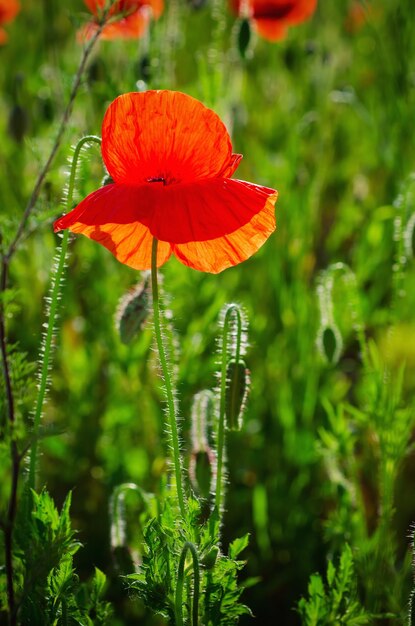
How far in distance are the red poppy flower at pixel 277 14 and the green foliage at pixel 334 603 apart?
1.87 m

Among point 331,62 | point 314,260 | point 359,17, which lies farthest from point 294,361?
point 359,17

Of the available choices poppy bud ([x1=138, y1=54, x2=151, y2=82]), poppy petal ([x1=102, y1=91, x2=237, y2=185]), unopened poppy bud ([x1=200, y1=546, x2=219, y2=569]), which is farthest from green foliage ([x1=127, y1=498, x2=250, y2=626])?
poppy bud ([x1=138, y1=54, x2=151, y2=82])

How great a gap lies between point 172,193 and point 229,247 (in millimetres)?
124

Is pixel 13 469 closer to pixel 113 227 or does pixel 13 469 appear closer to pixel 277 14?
pixel 113 227

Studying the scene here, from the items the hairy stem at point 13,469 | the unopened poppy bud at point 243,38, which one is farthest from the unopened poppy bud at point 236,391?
the unopened poppy bud at point 243,38

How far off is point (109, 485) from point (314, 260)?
3.59 ft

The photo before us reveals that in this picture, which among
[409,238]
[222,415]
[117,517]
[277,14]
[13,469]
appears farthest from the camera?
[277,14]

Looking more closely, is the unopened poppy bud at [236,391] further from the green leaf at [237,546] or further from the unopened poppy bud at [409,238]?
the unopened poppy bud at [409,238]

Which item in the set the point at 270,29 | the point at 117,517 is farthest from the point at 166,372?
the point at 270,29

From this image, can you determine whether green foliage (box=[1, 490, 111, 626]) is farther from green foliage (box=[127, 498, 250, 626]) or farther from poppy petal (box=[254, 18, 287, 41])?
poppy petal (box=[254, 18, 287, 41])

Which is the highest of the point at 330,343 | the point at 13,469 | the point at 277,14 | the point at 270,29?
the point at 277,14

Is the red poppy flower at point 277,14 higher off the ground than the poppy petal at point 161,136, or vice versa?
the red poppy flower at point 277,14

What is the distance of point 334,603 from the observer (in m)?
1.08

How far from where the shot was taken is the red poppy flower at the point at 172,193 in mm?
958
